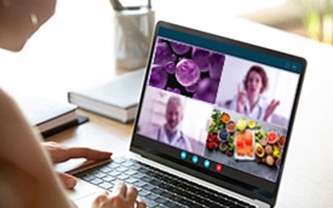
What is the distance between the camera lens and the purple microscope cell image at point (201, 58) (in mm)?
1287

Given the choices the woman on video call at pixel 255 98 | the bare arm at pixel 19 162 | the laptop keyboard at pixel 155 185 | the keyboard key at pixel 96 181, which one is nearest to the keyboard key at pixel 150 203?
the laptop keyboard at pixel 155 185

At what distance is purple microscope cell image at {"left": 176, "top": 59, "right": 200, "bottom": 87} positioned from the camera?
1300 mm

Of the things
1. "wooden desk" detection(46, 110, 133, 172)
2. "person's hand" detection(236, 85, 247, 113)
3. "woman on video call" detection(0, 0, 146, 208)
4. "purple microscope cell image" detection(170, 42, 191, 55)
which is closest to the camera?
"woman on video call" detection(0, 0, 146, 208)

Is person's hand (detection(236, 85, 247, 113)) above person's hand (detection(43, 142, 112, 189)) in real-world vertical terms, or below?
above

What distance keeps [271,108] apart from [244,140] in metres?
0.08

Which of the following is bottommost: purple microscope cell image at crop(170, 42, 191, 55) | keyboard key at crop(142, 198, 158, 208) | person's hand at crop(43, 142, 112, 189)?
keyboard key at crop(142, 198, 158, 208)

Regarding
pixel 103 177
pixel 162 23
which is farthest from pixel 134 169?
pixel 162 23

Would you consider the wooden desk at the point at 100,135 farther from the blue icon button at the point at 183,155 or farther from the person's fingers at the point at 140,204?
the person's fingers at the point at 140,204

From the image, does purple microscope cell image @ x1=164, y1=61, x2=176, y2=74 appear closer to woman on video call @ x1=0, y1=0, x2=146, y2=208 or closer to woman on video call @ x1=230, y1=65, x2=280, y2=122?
woman on video call @ x1=230, y1=65, x2=280, y2=122

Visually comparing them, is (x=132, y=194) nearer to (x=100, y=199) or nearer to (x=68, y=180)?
(x=100, y=199)

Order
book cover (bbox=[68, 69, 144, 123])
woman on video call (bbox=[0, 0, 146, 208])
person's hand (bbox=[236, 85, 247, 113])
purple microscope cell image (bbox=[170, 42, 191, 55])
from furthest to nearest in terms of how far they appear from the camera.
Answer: book cover (bbox=[68, 69, 144, 123]) < purple microscope cell image (bbox=[170, 42, 191, 55]) < person's hand (bbox=[236, 85, 247, 113]) < woman on video call (bbox=[0, 0, 146, 208])

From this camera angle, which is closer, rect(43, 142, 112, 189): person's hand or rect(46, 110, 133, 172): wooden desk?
rect(43, 142, 112, 189): person's hand

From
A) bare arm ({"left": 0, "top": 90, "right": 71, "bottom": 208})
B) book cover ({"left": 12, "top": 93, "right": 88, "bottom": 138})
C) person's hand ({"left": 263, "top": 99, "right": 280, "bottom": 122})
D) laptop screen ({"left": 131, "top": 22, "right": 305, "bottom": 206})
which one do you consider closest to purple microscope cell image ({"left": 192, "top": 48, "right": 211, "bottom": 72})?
laptop screen ({"left": 131, "top": 22, "right": 305, "bottom": 206})

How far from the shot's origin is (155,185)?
4.15 ft
